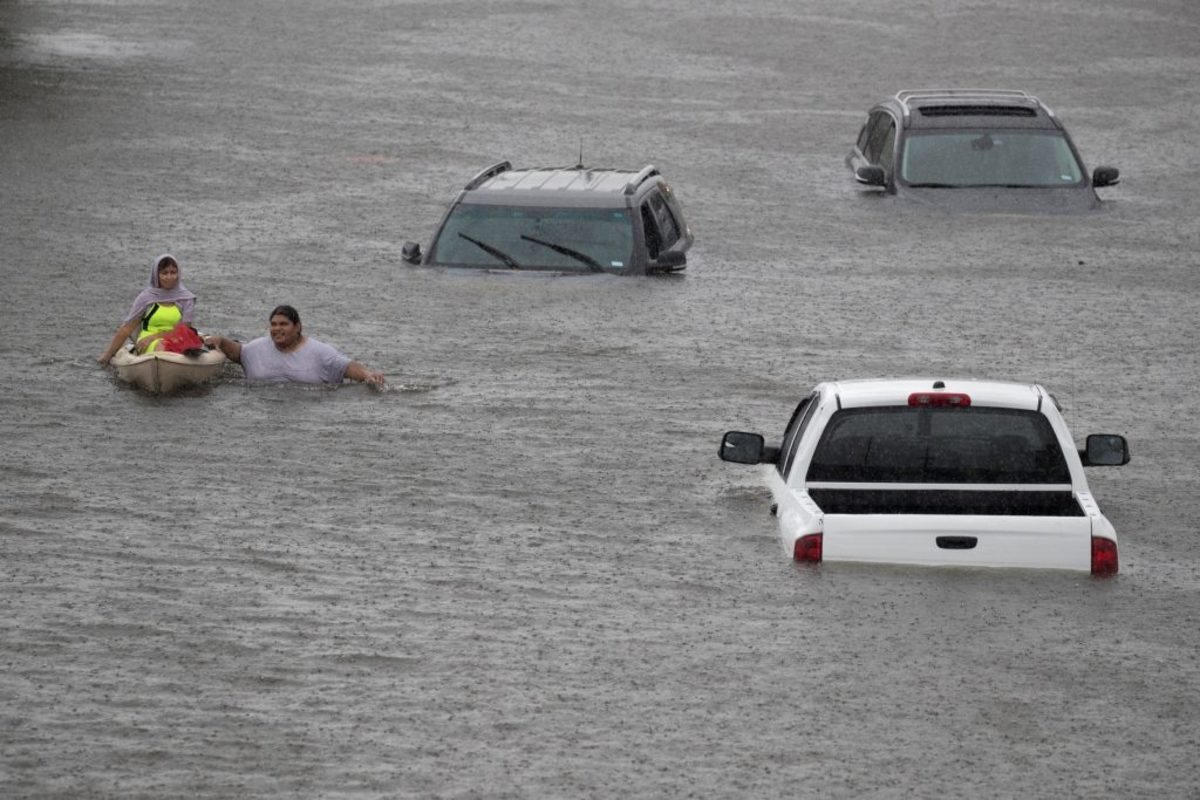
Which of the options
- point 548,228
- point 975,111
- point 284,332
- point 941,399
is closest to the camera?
point 941,399

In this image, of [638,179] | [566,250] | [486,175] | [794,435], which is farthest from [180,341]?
[794,435]

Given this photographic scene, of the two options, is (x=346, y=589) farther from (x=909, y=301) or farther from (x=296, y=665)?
(x=909, y=301)

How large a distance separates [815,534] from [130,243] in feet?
50.5

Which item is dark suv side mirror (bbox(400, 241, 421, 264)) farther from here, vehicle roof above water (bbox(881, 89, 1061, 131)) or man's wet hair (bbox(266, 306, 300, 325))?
vehicle roof above water (bbox(881, 89, 1061, 131))

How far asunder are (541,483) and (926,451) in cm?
441

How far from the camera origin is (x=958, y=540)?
11.8 metres

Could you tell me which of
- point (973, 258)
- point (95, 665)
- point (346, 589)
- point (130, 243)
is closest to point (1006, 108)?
point (973, 258)

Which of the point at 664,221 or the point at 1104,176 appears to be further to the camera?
the point at 1104,176

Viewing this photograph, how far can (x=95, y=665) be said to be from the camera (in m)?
12.2

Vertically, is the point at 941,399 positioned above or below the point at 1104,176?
above

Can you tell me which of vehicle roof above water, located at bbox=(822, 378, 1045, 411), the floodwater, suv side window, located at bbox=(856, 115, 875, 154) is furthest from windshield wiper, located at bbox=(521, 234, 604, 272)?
vehicle roof above water, located at bbox=(822, 378, 1045, 411)

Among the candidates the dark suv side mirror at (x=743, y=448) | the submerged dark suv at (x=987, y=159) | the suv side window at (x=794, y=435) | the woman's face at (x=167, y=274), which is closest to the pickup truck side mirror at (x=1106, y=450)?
the suv side window at (x=794, y=435)

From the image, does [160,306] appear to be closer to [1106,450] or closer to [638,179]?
[638,179]

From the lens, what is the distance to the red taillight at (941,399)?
1231cm
